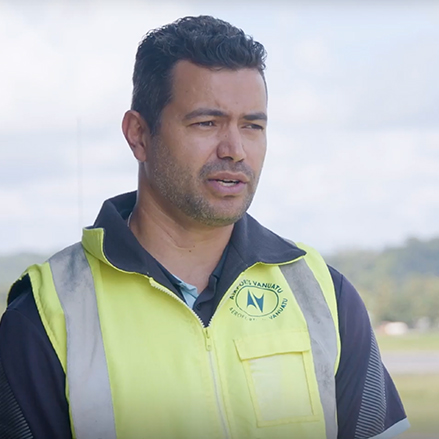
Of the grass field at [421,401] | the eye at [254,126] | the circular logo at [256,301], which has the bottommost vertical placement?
the grass field at [421,401]

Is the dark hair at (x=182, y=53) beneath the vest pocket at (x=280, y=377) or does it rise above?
above

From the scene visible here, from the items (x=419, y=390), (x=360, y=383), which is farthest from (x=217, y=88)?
(x=419, y=390)

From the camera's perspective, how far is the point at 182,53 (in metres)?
2.21

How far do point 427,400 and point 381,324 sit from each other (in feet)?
22.0

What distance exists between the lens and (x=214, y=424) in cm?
201

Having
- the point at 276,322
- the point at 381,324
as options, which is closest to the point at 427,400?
the point at 381,324

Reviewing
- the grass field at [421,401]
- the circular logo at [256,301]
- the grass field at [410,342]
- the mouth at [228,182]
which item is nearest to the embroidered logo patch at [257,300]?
the circular logo at [256,301]

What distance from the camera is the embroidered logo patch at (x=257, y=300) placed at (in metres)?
2.15

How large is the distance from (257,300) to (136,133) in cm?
57

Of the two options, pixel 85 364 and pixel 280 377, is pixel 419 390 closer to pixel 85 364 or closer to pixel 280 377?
pixel 280 377

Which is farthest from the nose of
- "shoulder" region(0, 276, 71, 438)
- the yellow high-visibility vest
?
"shoulder" region(0, 276, 71, 438)

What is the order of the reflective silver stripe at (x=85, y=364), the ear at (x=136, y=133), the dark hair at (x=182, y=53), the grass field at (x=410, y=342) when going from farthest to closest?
1. the grass field at (x=410, y=342)
2. the ear at (x=136, y=133)
3. the dark hair at (x=182, y=53)
4. the reflective silver stripe at (x=85, y=364)

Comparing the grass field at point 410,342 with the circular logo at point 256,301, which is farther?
Answer: the grass field at point 410,342

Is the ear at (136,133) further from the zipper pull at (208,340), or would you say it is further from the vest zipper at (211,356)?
the zipper pull at (208,340)
